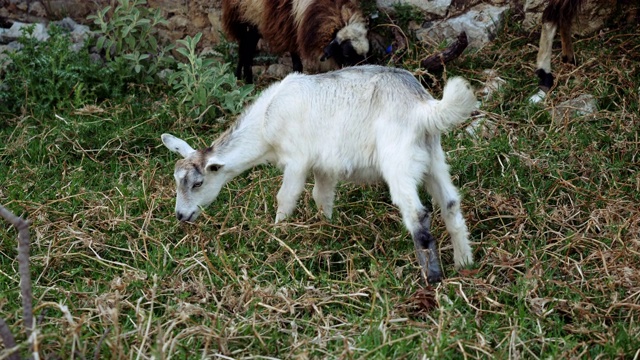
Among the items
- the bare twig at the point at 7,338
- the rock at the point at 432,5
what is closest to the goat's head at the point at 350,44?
the rock at the point at 432,5

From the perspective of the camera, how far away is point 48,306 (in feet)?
13.6

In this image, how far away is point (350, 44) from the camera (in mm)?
7227

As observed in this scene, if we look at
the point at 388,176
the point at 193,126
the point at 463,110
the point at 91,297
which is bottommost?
the point at 193,126

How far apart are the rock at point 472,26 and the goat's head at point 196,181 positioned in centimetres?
283

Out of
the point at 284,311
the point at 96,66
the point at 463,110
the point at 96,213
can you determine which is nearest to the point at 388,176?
the point at 463,110

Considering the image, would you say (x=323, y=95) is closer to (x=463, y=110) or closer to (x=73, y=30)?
(x=463, y=110)

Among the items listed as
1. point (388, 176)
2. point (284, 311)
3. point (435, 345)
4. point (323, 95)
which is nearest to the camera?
point (435, 345)

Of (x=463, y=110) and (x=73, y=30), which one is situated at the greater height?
(x=463, y=110)

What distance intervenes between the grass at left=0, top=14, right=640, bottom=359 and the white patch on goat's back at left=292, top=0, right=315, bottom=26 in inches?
44.9

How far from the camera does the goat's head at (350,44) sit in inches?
284

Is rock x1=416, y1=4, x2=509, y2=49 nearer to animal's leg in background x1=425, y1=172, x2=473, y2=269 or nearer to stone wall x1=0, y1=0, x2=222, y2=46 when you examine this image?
stone wall x1=0, y1=0, x2=222, y2=46

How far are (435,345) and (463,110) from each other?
122 cm

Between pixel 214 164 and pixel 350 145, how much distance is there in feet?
2.92

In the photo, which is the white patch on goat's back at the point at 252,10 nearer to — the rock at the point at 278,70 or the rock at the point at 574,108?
the rock at the point at 278,70
